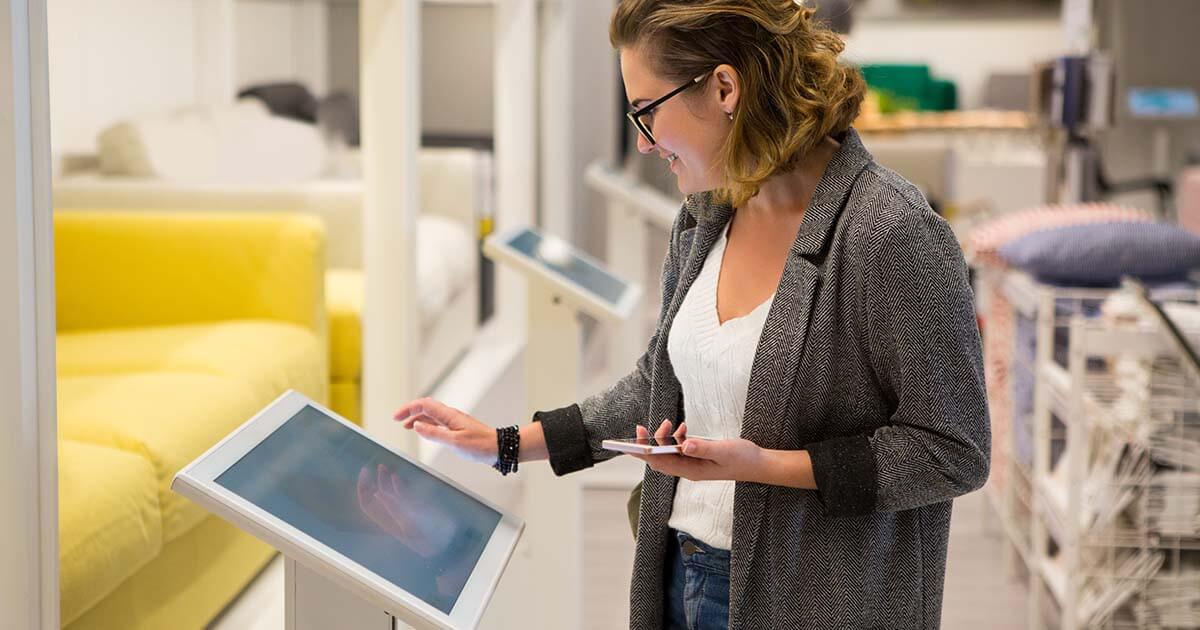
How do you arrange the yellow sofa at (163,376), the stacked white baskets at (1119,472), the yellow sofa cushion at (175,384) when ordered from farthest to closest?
the stacked white baskets at (1119,472)
the yellow sofa cushion at (175,384)
the yellow sofa at (163,376)

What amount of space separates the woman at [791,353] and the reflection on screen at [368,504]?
23 centimetres

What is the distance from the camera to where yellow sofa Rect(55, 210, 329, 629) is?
1.97 meters

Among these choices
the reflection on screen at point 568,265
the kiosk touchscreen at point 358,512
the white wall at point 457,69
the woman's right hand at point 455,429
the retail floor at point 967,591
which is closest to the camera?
the kiosk touchscreen at point 358,512

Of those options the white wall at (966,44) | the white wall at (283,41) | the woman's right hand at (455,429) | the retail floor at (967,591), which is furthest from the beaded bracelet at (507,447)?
the white wall at (966,44)

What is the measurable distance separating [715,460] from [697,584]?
0.88 feet

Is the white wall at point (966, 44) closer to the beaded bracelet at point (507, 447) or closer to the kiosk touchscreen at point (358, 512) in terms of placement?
the beaded bracelet at point (507, 447)

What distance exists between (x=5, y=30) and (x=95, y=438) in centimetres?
91

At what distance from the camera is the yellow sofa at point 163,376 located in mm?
1967

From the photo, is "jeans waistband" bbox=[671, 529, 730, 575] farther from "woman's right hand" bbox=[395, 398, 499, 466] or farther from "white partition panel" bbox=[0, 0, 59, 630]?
"white partition panel" bbox=[0, 0, 59, 630]

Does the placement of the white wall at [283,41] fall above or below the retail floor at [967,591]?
above

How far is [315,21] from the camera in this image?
5.07 m

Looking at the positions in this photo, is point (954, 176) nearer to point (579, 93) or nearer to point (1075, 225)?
point (579, 93)

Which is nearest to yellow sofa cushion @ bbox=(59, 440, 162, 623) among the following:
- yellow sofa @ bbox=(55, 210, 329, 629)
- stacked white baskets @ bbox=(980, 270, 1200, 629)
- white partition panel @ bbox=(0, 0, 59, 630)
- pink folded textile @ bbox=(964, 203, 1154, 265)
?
yellow sofa @ bbox=(55, 210, 329, 629)

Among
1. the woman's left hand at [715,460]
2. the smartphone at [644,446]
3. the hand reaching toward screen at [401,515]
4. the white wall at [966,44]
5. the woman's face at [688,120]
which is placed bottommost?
the hand reaching toward screen at [401,515]
